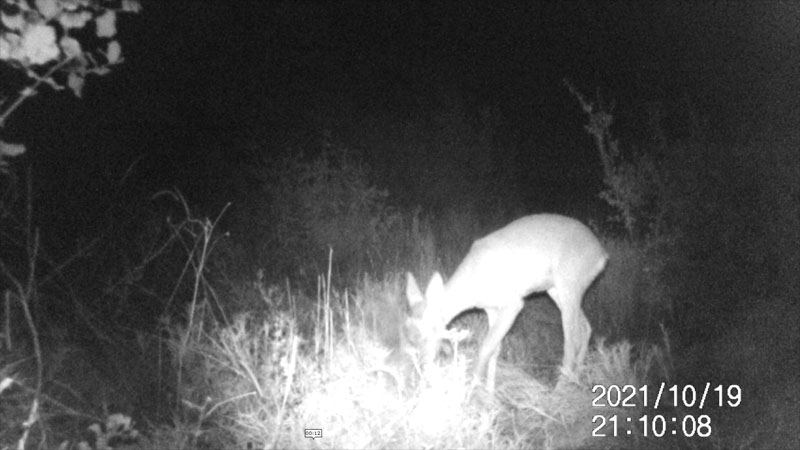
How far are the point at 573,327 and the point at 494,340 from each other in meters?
0.86

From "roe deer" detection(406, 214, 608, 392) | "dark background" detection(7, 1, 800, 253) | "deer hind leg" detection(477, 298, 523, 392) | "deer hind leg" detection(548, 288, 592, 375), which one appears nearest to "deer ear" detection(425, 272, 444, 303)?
"roe deer" detection(406, 214, 608, 392)

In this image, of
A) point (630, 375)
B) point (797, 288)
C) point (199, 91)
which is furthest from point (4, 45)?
point (199, 91)

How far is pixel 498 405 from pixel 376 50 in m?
16.2

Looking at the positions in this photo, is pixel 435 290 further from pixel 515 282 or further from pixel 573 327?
pixel 573 327

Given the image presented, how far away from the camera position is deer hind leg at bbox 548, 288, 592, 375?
837 cm

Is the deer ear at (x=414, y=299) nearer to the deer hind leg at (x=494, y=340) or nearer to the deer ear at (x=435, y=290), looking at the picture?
the deer ear at (x=435, y=290)

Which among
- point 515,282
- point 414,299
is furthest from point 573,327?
point 414,299

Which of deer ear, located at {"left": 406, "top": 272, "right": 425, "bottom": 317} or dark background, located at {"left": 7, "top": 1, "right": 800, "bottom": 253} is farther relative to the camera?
dark background, located at {"left": 7, "top": 1, "right": 800, "bottom": 253}

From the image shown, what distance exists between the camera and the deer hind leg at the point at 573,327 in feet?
27.5

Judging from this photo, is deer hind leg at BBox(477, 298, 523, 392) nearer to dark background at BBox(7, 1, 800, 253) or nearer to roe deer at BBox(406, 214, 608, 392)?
roe deer at BBox(406, 214, 608, 392)

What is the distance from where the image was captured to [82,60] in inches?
198

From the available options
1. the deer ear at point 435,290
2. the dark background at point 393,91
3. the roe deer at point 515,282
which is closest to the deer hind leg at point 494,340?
the roe deer at point 515,282

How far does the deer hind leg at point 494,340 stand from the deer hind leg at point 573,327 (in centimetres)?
48

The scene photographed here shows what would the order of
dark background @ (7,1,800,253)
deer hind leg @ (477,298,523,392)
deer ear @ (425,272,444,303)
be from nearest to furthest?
deer hind leg @ (477,298,523,392)
deer ear @ (425,272,444,303)
dark background @ (7,1,800,253)
